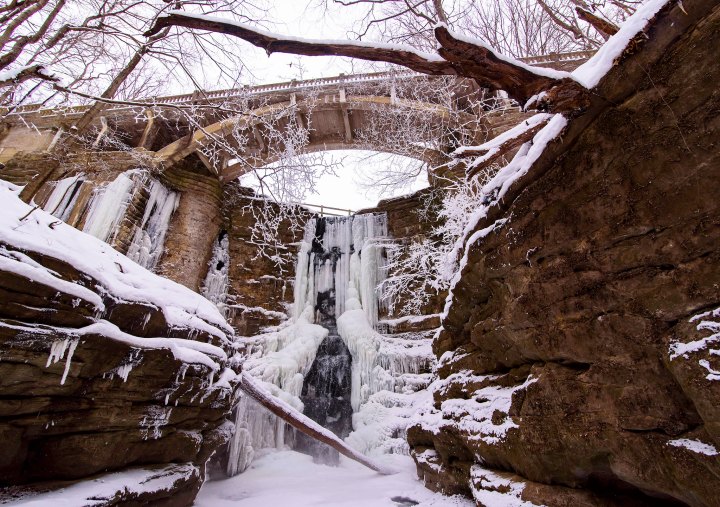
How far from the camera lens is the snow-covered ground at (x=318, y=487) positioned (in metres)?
4.53

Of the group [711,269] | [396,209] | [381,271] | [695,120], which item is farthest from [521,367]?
[396,209]

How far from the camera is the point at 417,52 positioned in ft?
7.57

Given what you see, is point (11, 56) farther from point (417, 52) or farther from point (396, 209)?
point (396, 209)

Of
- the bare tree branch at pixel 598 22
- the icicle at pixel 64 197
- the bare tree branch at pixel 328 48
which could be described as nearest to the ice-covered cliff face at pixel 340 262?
the icicle at pixel 64 197

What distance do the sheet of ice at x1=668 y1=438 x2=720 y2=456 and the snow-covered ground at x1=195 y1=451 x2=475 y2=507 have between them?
7.77 feet

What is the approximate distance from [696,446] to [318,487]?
17.1 feet

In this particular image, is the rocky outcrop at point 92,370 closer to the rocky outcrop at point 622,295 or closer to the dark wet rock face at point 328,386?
the rocky outcrop at point 622,295

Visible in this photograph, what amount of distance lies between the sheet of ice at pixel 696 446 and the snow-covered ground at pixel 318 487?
2.37 m

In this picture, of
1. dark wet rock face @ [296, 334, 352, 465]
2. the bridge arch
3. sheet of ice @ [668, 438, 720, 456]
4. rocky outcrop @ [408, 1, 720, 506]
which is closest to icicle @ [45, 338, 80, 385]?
rocky outcrop @ [408, 1, 720, 506]

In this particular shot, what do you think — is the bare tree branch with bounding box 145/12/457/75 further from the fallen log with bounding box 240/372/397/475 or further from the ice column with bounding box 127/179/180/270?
the ice column with bounding box 127/179/180/270

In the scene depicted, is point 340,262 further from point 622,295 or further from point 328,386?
point 622,295

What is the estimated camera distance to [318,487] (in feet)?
18.0

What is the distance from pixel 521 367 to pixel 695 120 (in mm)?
2039

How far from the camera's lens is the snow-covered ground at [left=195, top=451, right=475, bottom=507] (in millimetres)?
4531
